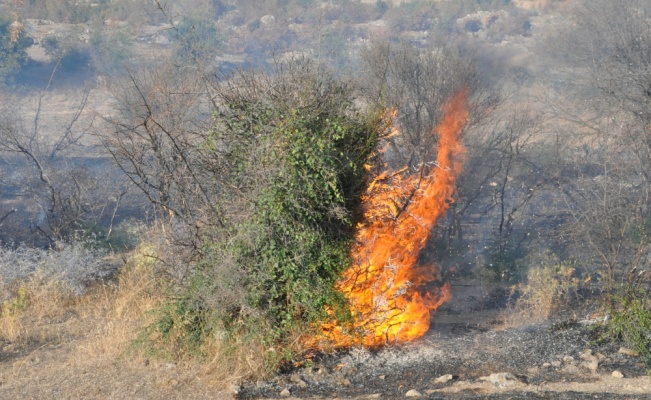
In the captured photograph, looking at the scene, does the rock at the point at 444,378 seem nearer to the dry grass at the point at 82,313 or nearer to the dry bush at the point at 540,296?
the dry bush at the point at 540,296

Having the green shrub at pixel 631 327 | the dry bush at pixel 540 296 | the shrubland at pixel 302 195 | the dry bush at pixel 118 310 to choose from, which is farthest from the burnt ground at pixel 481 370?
the dry bush at pixel 118 310

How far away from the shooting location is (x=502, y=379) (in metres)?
7.90

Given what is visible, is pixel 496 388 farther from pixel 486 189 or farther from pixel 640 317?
pixel 486 189

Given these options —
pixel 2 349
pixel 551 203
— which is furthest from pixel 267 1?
pixel 2 349

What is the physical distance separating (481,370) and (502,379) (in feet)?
1.67

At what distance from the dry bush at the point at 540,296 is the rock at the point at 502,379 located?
3527mm

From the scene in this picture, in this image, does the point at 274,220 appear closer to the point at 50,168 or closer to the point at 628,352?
the point at 628,352

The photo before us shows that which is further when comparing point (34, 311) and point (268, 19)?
point (268, 19)

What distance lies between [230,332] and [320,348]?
1.13 metres

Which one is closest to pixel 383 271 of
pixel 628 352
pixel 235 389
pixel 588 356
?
pixel 235 389

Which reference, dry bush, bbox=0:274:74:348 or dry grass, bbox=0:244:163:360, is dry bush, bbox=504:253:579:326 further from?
dry bush, bbox=0:274:74:348

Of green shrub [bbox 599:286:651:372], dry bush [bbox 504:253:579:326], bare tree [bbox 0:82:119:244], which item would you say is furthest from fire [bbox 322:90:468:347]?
bare tree [bbox 0:82:119:244]

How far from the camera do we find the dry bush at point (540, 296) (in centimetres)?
1211

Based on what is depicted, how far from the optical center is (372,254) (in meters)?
9.41
